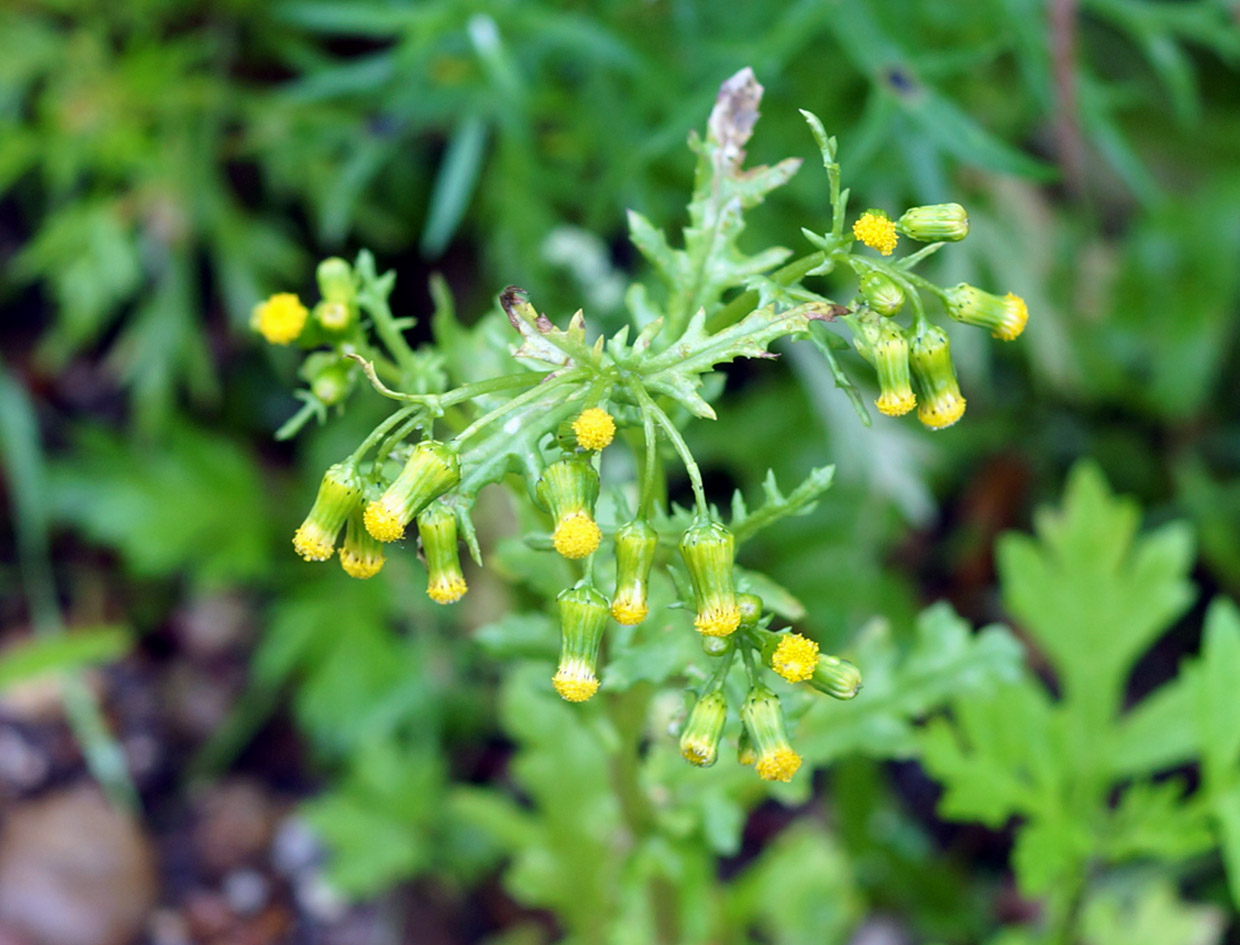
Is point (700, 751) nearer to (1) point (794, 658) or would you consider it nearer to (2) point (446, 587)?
(1) point (794, 658)

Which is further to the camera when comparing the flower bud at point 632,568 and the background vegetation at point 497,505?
the background vegetation at point 497,505

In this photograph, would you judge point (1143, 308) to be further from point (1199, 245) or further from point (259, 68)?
point (259, 68)

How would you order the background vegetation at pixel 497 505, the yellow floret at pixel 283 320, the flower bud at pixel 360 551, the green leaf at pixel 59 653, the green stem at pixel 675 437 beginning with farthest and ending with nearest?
the green leaf at pixel 59 653, the background vegetation at pixel 497 505, the yellow floret at pixel 283 320, the flower bud at pixel 360 551, the green stem at pixel 675 437

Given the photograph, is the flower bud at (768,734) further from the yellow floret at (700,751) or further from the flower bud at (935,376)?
the flower bud at (935,376)

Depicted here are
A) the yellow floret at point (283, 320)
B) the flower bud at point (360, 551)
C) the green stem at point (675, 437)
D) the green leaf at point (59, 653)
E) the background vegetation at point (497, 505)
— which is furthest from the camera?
the green leaf at point (59, 653)

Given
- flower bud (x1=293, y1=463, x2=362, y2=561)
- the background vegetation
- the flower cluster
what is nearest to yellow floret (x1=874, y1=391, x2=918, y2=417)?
the flower cluster

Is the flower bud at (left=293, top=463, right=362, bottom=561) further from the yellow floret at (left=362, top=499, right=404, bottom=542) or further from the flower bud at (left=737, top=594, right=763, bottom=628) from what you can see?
the flower bud at (left=737, top=594, right=763, bottom=628)

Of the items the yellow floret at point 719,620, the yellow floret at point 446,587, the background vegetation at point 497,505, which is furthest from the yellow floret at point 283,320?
the background vegetation at point 497,505

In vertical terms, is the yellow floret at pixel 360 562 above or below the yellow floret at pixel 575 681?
above

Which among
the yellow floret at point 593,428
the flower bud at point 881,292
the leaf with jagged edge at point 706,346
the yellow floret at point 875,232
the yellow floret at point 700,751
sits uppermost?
the yellow floret at point 875,232
